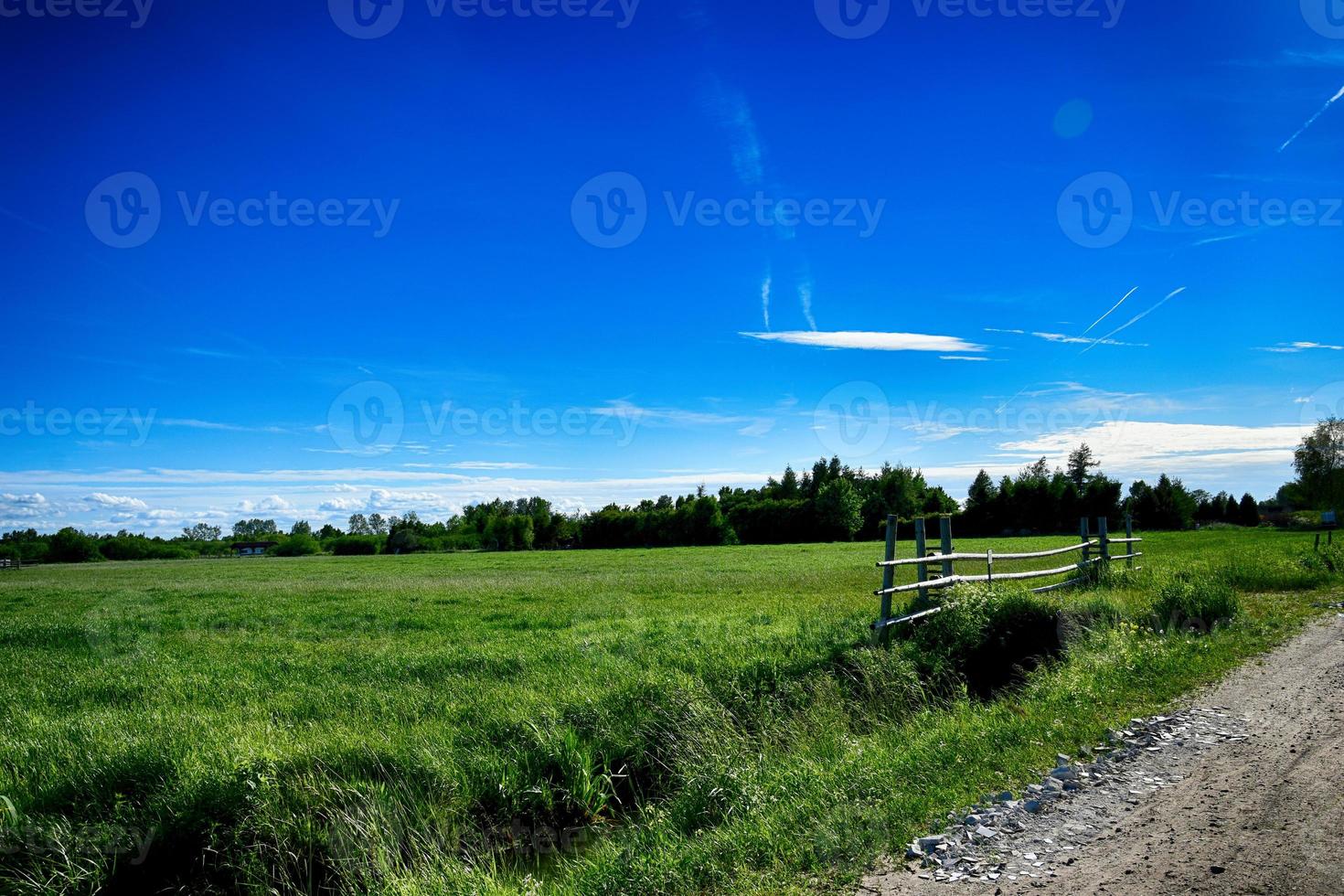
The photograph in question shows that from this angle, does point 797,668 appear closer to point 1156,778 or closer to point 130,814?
point 1156,778

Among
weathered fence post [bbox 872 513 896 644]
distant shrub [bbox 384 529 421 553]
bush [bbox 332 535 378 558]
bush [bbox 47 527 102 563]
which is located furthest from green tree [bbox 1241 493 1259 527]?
bush [bbox 47 527 102 563]

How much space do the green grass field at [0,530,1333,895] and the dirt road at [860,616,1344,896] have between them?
3.12ft

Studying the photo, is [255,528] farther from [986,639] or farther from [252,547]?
[986,639]

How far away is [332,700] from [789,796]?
7.72 m

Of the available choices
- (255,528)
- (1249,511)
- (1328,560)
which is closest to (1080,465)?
(1249,511)

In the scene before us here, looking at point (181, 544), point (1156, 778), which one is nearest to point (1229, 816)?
point (1156, 778)

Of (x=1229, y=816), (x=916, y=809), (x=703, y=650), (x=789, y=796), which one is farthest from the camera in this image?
(x=703, y=650)

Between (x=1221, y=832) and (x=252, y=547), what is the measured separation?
158m

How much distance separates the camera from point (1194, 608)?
12.5 metres

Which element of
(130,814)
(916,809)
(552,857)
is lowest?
(552,857)

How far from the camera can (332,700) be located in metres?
11.1

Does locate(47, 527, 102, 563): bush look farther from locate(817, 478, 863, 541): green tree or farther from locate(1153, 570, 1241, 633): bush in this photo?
locate(1153, 570, 1241, 633): bush

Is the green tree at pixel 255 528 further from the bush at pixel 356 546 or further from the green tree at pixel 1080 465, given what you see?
the green tree at pixel 1080 465

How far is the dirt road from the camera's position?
4.36m
